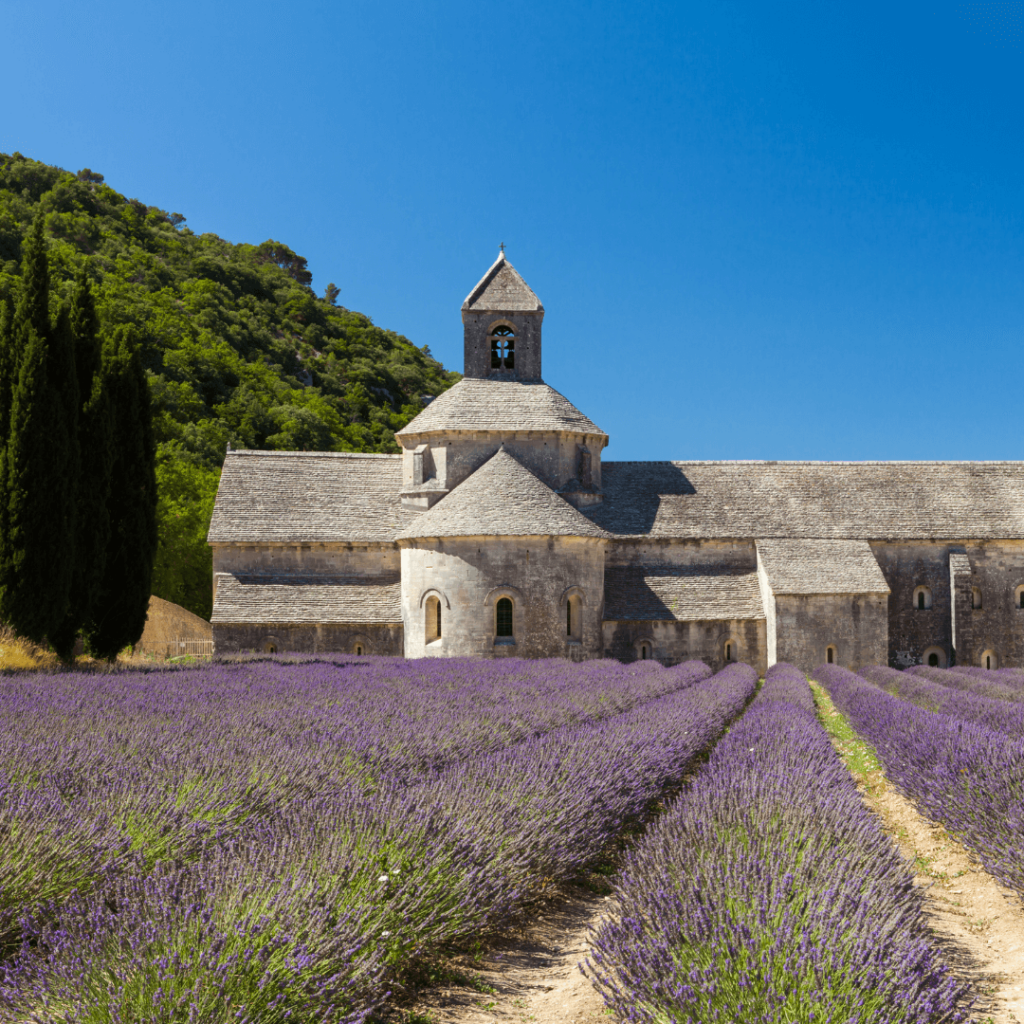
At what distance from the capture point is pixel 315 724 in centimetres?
876

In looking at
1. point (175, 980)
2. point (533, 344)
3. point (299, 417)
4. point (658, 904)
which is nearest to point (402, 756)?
point (658, 904)

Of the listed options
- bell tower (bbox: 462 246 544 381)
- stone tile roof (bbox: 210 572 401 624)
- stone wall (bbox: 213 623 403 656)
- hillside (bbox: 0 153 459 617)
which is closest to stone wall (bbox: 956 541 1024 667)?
bell tower (bbox: 462 246 544 381)

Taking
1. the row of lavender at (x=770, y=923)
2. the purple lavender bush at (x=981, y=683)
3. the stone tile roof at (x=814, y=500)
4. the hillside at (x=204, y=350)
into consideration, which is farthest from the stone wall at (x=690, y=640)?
the row of lavender at (x=770, y=923)

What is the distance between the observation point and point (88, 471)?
58.4ft

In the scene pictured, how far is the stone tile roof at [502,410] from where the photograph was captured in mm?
27438

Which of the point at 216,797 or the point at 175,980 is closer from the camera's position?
the point at 175,980

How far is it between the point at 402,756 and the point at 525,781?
5.02 feet

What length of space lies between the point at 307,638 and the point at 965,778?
68.0 ft

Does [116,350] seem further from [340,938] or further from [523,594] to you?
[340,938]

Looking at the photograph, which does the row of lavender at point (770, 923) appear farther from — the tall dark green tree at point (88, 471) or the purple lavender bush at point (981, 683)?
the tall dark green tree at point (88, 471)

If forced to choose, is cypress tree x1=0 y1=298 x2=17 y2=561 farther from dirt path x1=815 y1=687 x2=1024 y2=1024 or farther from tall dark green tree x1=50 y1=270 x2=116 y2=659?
dirt path x1=815 y1=687 x2=1024 y2=1024

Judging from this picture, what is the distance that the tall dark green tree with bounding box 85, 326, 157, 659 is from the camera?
18.6 metres

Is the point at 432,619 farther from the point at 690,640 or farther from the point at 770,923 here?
the point at 770,923

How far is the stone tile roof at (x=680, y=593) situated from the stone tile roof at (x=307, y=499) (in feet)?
22.8
